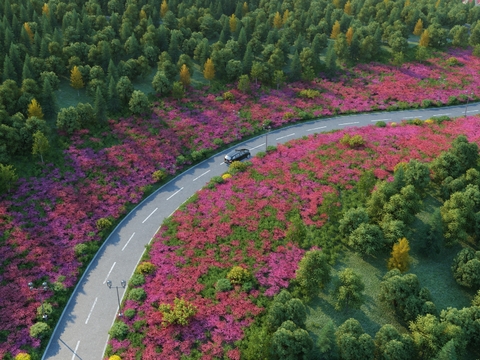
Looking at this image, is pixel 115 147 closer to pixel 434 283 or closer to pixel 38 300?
pixel 38 300

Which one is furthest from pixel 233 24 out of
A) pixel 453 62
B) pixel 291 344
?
pixel 291 344

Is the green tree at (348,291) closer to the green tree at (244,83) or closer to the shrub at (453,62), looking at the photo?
the green tree at (244,83)

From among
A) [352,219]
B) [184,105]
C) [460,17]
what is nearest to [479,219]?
[352,219]

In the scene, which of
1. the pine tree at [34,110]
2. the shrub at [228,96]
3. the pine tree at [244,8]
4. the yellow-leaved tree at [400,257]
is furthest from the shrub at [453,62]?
the pine tree at [34,110]

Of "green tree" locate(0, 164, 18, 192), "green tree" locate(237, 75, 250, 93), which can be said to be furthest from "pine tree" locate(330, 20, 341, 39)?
"green tree" locate(0, 164, 18, 192)

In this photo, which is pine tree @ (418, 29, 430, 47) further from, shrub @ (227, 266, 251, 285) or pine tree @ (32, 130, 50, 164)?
pine tree @ (32, 130, 50, 164)

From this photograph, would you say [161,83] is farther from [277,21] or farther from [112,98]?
[277,21]
